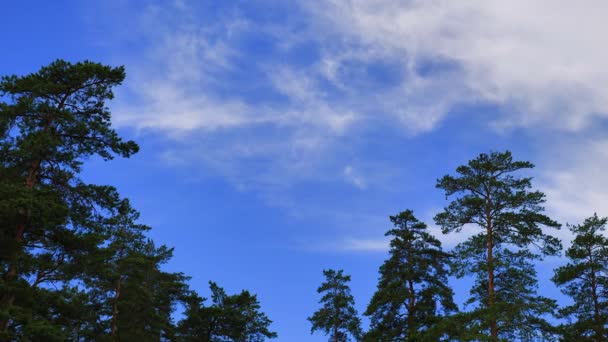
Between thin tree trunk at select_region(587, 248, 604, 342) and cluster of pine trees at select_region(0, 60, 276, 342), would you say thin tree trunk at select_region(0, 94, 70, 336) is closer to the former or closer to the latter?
cluster of pine trees at select_region(0, 60, 276, 342)

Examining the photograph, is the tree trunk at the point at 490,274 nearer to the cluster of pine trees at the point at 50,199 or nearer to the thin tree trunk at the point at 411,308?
the thin tree trunk at the point at 411,308

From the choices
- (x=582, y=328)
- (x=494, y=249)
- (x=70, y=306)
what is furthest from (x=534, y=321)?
(x=70, y=306)

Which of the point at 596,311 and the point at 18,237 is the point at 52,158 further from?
the point at 596,311

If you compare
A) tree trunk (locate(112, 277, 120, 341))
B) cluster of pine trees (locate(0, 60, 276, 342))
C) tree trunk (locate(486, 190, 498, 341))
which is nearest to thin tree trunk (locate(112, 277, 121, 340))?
tree trunk (locate(112, 277, 120, 341))

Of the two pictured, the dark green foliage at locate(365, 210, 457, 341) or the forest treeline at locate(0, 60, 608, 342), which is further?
the dark green foliage at locate(365, 210, 457, 341)

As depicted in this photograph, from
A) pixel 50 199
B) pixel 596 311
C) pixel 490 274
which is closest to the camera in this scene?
pixel 50 199

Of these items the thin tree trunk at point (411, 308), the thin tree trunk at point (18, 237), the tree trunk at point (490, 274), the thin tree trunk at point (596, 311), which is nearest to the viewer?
the thin tree trunk at point (18, 237)

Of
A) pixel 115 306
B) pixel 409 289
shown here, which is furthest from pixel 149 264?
pixel 409 289

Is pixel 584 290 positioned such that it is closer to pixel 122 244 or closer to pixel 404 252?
pixel 404 252

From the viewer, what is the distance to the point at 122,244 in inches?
1453

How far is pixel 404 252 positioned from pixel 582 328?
11118mm

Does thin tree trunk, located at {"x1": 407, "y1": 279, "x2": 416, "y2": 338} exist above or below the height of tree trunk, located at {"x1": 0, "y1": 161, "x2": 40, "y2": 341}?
above

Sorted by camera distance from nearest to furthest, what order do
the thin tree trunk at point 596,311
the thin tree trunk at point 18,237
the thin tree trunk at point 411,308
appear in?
the thin tree trunk at point 18,237 → the thin tree trunk at point 596,311 → the thin tree trunk at point 411,308

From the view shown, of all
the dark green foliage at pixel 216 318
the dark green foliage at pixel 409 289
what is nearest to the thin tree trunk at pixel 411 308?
the dark green foliage at pixel 409 289
